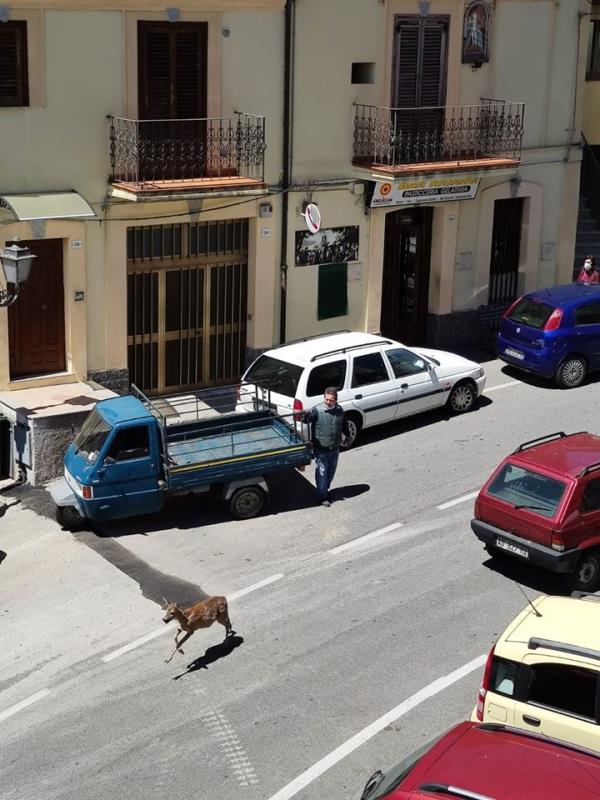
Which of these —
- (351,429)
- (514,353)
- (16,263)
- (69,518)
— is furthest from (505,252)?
(69,518)

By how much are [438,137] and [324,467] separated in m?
7.97

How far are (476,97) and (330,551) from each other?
35.1ft

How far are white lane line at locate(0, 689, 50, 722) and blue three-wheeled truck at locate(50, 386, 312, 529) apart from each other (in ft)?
11.7

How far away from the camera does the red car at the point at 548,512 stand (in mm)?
14766

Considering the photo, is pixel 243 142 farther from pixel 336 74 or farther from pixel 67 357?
pixel 67 357

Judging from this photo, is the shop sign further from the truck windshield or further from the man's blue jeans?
the truck windshield

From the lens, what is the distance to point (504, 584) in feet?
50.7

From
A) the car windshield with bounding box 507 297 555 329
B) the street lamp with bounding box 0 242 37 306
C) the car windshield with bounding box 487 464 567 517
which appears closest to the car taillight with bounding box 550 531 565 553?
the car windshield with bounding box 487 464 567 517

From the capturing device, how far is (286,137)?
2144 cm

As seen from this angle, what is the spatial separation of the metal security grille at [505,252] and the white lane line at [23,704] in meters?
14.4

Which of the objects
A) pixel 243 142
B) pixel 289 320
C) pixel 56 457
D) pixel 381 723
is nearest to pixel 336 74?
pixel 243 142

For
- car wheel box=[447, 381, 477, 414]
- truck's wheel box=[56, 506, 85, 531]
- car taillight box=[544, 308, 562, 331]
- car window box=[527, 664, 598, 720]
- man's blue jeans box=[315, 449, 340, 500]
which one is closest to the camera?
car window box=[527, 664, 598, 720]

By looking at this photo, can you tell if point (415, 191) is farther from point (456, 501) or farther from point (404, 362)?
point (456, 501)

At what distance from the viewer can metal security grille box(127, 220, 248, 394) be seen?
20.9 metres
